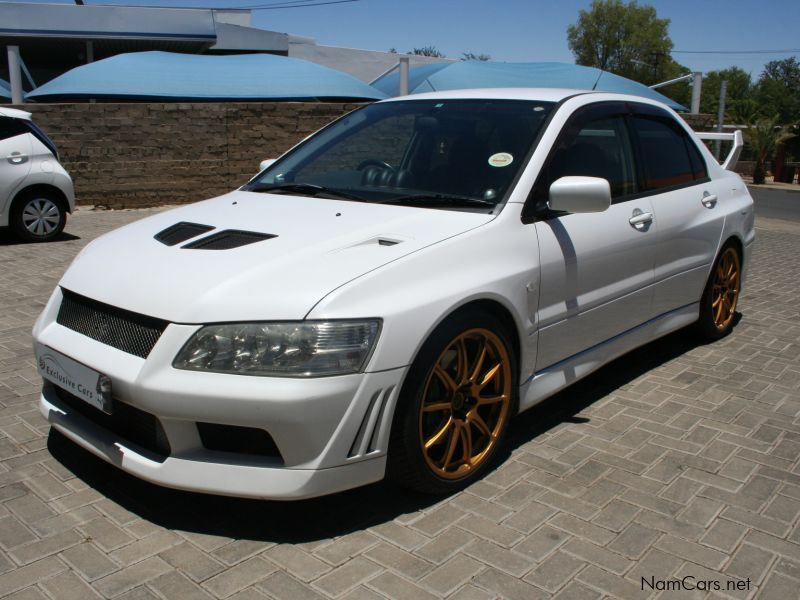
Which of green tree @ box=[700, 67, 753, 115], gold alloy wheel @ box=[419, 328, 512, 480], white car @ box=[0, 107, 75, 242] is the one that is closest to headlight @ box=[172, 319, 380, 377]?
gold alloy wheel @ box=[419, 328, 512, 480]

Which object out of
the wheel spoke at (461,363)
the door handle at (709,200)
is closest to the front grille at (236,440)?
the wheel spoke at (461,363)

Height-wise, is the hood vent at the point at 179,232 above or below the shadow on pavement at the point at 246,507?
above

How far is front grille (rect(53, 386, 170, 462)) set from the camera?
2.96m

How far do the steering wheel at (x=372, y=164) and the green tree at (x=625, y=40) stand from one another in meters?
74.9

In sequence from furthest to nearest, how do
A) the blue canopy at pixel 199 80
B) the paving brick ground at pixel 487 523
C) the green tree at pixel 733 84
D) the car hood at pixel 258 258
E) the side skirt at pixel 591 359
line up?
the green tree at pixel 733 84, the blue canopy at pixel 199 80, the side skirt at pixel 591 359, the car hood at pixel 258 258, the paving brick ground at pixel 487 523

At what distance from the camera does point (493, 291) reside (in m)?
3.34

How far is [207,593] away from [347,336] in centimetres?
98

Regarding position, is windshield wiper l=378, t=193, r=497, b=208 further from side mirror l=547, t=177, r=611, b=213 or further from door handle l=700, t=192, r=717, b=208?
door handle l=700, t=192, r=717, b=208

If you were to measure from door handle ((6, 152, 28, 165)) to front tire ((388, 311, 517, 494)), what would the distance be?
7.96 m

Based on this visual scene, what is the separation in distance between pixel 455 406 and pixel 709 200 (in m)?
2.85

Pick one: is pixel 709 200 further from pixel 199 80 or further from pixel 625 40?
pixel 625 40

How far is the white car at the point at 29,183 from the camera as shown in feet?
31.0

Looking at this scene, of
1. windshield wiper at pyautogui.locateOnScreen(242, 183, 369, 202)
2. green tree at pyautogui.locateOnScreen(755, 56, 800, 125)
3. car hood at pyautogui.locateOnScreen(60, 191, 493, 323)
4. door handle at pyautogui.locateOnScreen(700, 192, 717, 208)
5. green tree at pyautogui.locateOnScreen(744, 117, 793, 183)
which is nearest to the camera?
car hood at pyautogui.locateOnScreen(60, 191, 493, 323)

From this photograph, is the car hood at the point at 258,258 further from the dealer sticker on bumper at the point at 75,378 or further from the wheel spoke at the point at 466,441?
the wheel spoke at the point at 466,441
